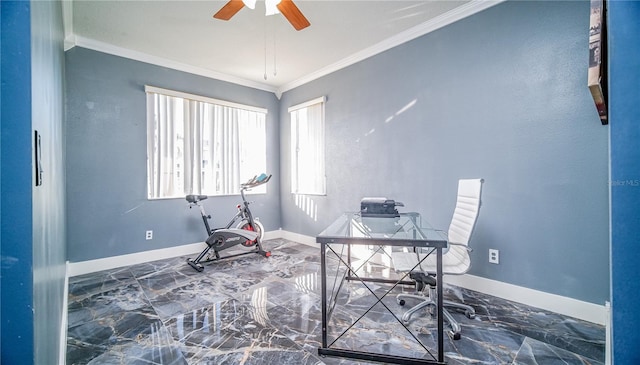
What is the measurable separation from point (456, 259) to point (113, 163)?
397 centimetres

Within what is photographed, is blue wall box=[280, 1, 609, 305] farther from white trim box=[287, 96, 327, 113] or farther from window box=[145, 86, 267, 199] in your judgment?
window box=[145, 86, 267, 199]

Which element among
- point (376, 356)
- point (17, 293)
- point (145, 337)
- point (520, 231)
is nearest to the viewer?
point (17, 293)

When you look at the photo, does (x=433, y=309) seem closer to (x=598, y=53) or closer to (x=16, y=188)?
(x=598, y=53)

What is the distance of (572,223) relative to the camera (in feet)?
6.97

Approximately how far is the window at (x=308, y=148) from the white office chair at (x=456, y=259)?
88.0 inches

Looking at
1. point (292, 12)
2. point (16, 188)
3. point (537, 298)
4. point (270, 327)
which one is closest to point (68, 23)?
point (292, 12)

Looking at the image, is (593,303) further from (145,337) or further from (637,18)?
(145,337)

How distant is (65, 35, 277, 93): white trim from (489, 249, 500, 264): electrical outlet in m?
4.19

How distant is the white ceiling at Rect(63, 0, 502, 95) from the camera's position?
2.61 m

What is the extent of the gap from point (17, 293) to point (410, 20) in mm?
3441

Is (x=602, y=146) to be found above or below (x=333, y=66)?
below

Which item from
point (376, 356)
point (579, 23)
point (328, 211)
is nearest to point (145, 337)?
point (376, 356)

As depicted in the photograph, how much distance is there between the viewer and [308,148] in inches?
177

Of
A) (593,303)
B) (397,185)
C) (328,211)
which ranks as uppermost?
(397,185)
